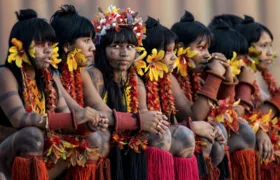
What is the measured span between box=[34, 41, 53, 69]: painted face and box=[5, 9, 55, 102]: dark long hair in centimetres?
2

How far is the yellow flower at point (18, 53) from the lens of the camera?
489 centimetres

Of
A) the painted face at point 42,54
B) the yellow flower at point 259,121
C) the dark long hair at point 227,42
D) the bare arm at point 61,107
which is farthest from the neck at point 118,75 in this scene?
the yellow flower at point 259,121

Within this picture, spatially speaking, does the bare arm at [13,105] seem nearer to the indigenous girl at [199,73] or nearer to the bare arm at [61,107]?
the bare arm at [61,107]

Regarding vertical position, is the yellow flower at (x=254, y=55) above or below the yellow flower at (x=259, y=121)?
above

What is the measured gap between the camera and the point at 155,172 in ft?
17.0

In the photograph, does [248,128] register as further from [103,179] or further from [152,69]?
[103,179]

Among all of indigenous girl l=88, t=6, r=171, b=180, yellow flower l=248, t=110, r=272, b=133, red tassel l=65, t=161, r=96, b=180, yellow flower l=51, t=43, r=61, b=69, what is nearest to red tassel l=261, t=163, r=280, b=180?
yellow flower l=248, t=110, r=272, b=133

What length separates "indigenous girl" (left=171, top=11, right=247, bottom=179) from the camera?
564 centimetres

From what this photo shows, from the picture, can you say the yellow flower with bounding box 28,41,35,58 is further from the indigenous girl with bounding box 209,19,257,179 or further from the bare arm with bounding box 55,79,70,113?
the indigenous girl with bounding box 209,19,257,179

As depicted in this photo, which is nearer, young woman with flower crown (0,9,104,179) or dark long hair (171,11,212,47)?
young woman with flower crown (0,9,104,179)

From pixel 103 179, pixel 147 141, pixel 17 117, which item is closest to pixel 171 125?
pixel 147 141

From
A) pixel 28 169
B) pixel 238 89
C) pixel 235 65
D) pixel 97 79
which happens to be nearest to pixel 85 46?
pixel 97 79

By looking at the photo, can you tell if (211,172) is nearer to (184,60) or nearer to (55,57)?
(184,60)

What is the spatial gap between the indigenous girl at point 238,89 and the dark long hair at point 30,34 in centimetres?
123
